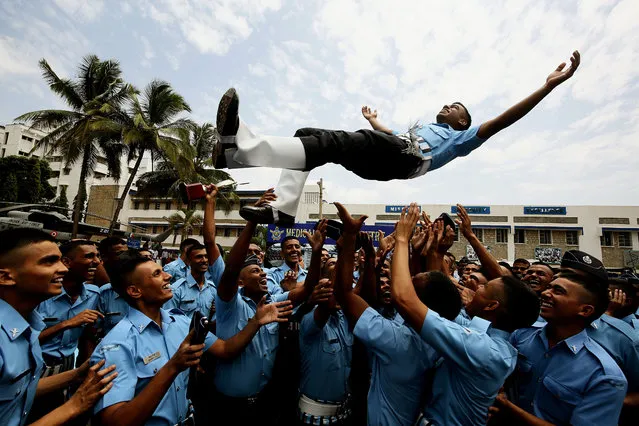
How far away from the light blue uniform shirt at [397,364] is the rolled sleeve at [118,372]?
4.08 ft

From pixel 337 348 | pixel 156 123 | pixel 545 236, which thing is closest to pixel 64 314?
pixel 337 348

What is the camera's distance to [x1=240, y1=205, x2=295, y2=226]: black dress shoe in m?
2.33

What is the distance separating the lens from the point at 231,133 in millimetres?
2178

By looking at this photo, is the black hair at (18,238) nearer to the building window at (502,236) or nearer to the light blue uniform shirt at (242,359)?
the light blue uniform shirt at (242,359)

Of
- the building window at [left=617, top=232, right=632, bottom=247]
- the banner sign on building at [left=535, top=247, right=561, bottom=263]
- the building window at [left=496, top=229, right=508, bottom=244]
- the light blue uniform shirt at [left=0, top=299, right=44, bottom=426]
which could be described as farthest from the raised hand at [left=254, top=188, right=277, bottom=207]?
the building window at [left=617, top=232, right=632, bottom=247]

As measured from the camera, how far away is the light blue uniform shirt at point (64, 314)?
10.7 feet

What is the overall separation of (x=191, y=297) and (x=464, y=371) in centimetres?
373

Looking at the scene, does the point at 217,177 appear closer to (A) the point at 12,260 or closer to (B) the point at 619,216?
(A) the point at 12,260

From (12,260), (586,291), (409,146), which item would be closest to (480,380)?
(586,291)

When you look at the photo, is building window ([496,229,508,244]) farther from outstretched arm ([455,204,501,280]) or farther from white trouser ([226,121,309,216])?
white trouser ([226,121,309,216])

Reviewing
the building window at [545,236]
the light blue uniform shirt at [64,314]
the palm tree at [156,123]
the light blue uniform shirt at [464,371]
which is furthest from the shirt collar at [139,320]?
the building window at [545,236]

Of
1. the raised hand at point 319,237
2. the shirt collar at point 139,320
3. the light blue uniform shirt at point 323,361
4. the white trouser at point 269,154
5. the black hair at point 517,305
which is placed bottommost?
the light blue uniform shirt at point 323,361

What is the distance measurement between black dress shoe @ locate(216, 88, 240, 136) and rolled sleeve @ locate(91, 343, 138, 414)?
137cm

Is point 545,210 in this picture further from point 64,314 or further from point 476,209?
point 64,314
